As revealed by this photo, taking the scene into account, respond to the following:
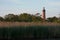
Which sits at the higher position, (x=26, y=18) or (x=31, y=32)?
(x=26, y=18)

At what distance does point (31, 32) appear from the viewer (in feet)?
41.6

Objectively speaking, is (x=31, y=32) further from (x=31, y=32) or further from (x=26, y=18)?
(x=26, y=18)

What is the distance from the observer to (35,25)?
1330 cm

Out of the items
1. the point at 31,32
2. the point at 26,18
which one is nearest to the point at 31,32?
the point at 31,32

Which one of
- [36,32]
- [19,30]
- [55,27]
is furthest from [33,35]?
[55,27]

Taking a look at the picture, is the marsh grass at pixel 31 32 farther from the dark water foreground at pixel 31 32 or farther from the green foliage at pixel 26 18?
the green foliage at pixel 26 18

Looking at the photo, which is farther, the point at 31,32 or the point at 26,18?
the point at 26,18

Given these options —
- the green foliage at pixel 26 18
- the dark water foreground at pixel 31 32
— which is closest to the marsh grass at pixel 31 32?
the dark water foreground at pixel 31 32

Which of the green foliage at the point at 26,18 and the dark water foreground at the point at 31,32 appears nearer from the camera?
the dark water foreground at the point at 31,32

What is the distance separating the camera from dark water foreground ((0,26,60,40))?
11789 millimetres

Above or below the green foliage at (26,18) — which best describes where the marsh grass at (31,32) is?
below

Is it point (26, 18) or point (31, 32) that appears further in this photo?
point (26, 18)

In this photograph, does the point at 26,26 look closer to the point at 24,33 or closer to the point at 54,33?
the point at 24,33

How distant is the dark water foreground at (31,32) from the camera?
1179 cm
